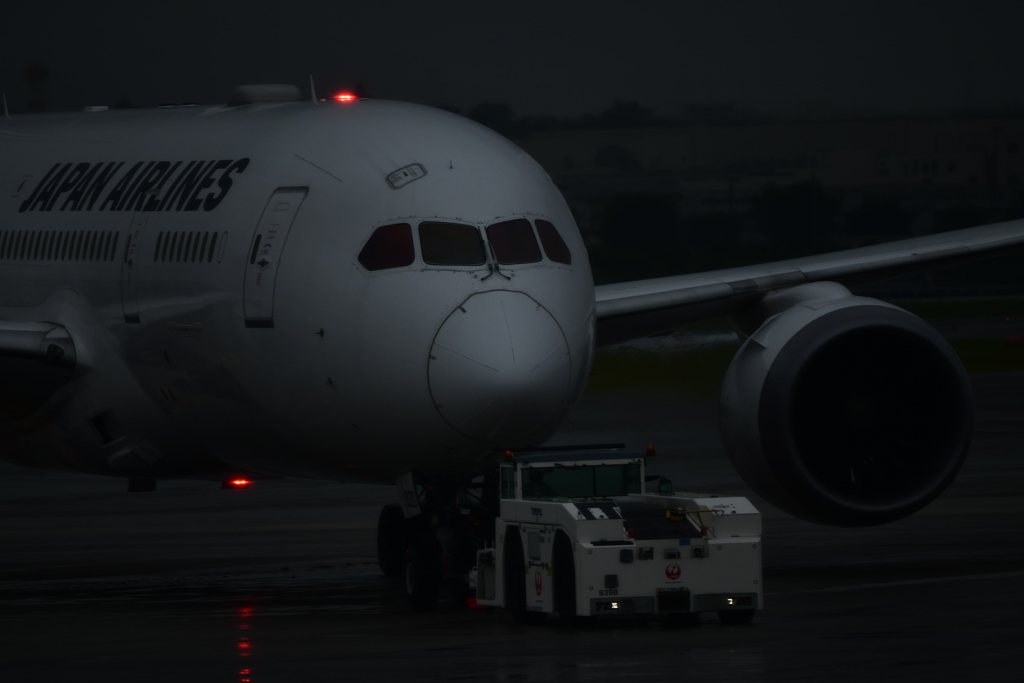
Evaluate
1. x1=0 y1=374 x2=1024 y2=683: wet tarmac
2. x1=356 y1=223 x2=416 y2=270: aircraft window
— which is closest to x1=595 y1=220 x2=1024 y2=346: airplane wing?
x1=0 y1=374 x2=1024 y2=683: wet tarmac

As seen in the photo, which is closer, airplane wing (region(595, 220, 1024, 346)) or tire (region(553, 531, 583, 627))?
tire (region(553, 531, 583, 627))

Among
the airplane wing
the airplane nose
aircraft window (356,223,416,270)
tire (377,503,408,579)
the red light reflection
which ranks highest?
the airplane wing

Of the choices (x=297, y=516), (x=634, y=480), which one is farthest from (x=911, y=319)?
(x=297, y=516)

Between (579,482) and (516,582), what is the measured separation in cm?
110

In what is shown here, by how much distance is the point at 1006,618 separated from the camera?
15.9 metres

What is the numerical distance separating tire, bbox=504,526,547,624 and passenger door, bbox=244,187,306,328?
2.68 metres

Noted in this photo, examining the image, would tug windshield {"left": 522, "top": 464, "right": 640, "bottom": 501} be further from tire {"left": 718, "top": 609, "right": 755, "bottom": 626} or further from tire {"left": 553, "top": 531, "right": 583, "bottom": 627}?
tire {"left": 718, "top": 609, "right": 755, "bottom": 626}

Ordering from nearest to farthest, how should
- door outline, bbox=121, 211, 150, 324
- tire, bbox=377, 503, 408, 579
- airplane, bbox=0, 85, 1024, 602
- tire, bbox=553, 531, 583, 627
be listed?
1. tire, bbox=553, 531, 583, 627
2. airplane, bbox=0, 85, 1024, 602
3. door outline, bbox=121, 211, 150, 324
4. tire, bbox=377, 503, 408, 579

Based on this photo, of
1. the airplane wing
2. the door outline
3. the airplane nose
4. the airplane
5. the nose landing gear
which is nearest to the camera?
the airplane nose

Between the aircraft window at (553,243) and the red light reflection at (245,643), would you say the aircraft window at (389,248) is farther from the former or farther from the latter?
the red light reflection at (245,643)

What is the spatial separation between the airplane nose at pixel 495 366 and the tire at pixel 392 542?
5429 mm

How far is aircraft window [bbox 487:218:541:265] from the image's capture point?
54.6ft

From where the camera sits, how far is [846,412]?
19906 mm

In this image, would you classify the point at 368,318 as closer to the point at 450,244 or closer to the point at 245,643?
the point at 450,244
